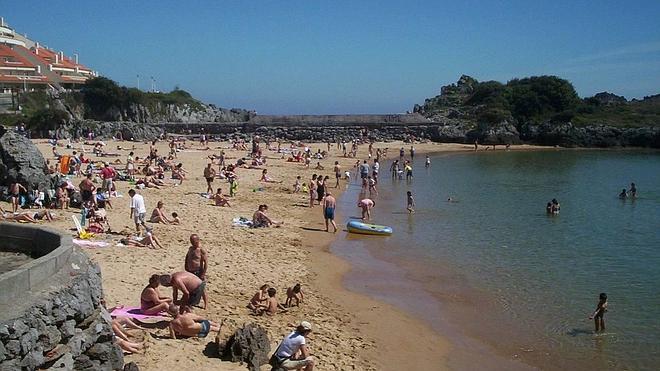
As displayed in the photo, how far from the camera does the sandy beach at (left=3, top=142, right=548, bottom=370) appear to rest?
330 inches

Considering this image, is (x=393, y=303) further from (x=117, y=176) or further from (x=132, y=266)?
(x=117, y=176)

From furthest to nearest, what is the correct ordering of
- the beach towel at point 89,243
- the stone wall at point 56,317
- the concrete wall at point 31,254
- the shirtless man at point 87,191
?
the shirtless man at point 87,191
the beach towel at point 89,243
the concrete wall at point 31,254
the stone wall at point 56,317

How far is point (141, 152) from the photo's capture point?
36.6 meters

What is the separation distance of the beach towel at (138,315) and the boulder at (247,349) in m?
1.42

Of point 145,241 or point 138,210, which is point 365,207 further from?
point 145,241

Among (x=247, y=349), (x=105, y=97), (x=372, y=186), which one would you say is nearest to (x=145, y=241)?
(x=247, y=349)

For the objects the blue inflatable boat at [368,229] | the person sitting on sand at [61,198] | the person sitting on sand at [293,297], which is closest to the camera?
the person sitting on sand at [293,297]

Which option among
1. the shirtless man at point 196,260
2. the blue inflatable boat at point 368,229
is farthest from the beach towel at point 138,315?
the blue inflatable boat at point 368,229

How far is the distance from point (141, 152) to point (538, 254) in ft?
89.8

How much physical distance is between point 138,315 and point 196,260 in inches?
58.2

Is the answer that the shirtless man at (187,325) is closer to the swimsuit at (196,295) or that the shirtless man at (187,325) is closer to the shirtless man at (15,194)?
the swimsuit at (196,295)

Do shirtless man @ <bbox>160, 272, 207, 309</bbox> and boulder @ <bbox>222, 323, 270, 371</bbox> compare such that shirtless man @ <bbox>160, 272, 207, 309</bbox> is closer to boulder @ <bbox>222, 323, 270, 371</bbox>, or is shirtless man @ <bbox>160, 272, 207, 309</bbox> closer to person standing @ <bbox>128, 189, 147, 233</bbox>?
boulder @ <bbox>222, 323, 270, 371</bbox>

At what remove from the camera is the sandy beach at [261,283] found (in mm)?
8391

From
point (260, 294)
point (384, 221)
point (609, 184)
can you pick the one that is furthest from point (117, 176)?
point (609, 184)
